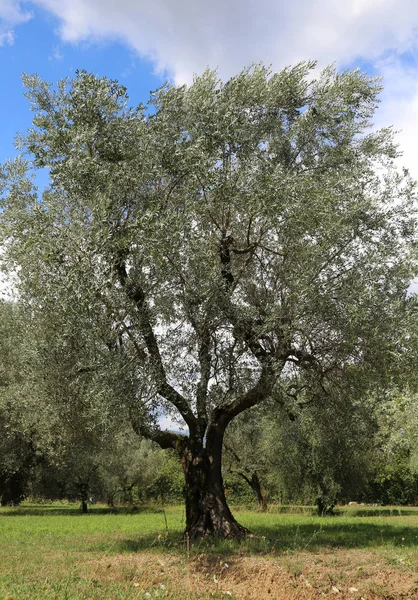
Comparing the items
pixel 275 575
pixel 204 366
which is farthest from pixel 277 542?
pixel 204 366

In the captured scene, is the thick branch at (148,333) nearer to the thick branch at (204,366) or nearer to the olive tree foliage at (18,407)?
the thick branch at (204,366)

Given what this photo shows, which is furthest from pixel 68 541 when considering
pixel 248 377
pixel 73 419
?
pixel 248 377

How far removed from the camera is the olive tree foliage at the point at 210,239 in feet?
Answer: 42.0

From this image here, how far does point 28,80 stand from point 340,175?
9.66 metres

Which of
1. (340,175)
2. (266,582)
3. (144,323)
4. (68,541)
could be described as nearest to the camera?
(266,582)

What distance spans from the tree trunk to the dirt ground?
2.47 metres

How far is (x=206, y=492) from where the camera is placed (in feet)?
52.6

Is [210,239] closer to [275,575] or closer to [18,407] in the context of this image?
[275,575]

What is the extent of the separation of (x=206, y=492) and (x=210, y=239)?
26.5ft

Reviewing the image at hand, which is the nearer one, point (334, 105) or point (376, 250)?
point (376, 250)

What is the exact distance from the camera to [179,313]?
575 inches

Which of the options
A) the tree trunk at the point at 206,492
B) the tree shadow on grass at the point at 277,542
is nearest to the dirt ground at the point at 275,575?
the tree shadow on grass at the point at 277,542

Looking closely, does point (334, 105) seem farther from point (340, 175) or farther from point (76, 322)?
point (76, 322)

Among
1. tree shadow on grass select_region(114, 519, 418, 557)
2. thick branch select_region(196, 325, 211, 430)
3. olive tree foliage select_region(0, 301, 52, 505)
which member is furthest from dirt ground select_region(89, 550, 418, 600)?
olive tree foliage select_region(0, 301, 52, 505)
